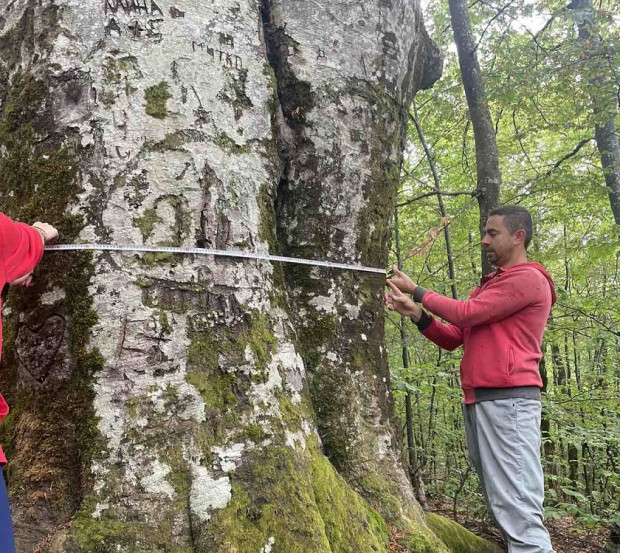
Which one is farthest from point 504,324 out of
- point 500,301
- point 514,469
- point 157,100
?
point 157,100

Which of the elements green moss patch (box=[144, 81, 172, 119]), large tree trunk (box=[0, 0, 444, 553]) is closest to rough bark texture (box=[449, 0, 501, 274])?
large tree trunk (box=[0, 0, 444, 553])

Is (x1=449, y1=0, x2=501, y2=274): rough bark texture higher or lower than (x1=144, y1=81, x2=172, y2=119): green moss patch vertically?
higher

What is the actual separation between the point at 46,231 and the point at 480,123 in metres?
4.44

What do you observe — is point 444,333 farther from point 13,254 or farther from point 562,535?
point 562,535

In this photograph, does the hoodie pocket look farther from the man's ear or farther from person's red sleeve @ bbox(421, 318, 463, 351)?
the man's ear

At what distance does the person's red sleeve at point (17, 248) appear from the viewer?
1.64 meters

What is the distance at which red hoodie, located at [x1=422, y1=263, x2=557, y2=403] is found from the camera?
2.89 m

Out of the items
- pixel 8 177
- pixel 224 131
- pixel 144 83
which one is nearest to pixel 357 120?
pixel 224 131

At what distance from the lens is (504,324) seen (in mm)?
2980

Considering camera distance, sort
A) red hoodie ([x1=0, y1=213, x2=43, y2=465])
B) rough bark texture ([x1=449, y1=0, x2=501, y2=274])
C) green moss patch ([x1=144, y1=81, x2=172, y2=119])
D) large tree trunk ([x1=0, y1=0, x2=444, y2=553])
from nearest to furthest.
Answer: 1. red hoodie ([x1=0, y1=213, x2=43, y2=465])
2. large tree trunk ([x1=0, y1=0, x2=444, y2=553])
3. green moss patch ([x1=144, y1=81, x2=172, y2=119])
4. rough bark texture ([x1=449, y1=0, x2=501, y2=274])

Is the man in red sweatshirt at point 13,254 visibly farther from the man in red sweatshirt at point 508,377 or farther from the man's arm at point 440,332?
the man's arm at point 440,332

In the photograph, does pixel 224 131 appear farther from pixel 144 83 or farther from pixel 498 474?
pixel 498 474

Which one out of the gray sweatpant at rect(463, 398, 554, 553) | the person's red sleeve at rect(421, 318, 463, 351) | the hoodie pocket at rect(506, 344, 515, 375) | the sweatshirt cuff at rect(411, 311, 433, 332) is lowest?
the gray sweatpant at rect(463, 398, 554, 553)

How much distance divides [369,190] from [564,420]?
18.0ft
